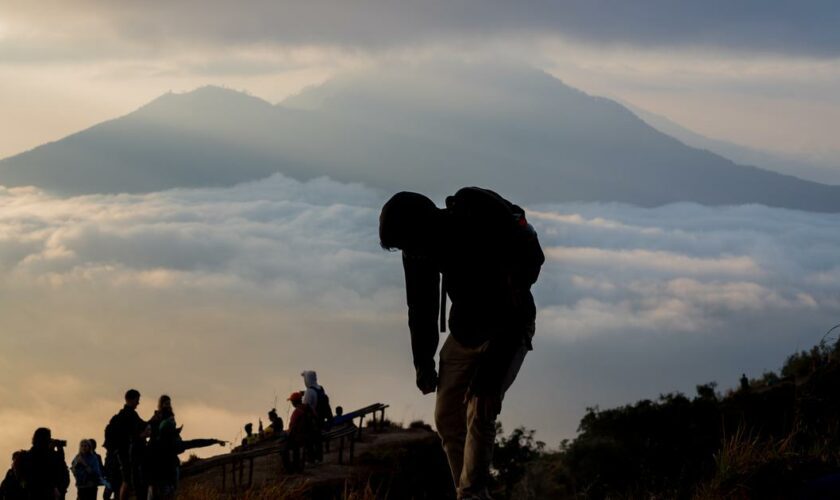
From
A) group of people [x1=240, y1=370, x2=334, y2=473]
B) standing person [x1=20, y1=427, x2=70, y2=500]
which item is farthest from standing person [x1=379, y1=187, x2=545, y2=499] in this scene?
group of people [x1=240, y1=370, x2=334, y2=473]

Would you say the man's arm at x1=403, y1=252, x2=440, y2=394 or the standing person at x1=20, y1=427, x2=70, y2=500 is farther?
the standing person at x1=20, y1=427, x2=70, y2=500

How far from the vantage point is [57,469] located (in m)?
11.1

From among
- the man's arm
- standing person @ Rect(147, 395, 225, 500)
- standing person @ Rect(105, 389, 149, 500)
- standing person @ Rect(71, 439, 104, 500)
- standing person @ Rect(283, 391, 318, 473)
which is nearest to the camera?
the man's arm

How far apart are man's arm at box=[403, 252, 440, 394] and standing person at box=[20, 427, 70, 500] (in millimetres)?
6235

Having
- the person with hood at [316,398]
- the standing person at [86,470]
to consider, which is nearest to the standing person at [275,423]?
the person with hood at [316,398]

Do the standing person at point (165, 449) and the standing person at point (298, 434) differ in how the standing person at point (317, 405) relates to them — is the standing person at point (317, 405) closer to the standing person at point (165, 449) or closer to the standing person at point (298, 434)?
the standing person at point (298, 434)

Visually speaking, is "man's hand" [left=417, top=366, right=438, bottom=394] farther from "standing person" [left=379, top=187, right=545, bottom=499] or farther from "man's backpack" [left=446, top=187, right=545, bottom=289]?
"man's backpack" [left=446, top=187, right=545, bottom=289]

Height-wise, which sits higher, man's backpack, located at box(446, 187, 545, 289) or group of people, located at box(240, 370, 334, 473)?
group of people, located at box(240, 370, 334, 473)

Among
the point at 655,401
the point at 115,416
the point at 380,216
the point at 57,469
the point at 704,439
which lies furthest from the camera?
the point at 655,401

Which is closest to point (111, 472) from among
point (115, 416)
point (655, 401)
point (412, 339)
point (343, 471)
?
point (115, 416)

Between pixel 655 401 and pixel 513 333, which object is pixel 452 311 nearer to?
pixel 513 333

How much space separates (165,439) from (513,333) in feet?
21.4

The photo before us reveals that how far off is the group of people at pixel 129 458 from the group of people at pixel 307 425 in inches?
157

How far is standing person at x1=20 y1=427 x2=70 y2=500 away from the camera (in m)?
10.9
